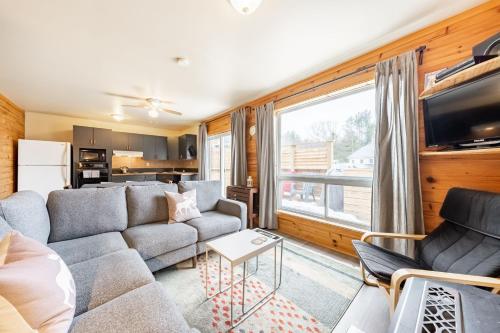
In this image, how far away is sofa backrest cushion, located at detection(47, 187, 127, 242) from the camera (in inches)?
66.0

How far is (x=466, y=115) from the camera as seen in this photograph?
1419mm

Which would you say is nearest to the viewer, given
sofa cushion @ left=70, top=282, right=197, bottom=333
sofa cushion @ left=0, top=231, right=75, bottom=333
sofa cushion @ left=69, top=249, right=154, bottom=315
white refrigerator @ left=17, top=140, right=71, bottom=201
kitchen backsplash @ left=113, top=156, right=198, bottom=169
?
sofa cushion @ left=0, top=231, right=75, bottom=333

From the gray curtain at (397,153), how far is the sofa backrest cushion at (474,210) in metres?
0.26

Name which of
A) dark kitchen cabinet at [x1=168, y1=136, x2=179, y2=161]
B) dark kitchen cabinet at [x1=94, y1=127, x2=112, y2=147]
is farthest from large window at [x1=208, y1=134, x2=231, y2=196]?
dark kitchen cabinet at [x1=94, y1=127, x2=112, y2=147]

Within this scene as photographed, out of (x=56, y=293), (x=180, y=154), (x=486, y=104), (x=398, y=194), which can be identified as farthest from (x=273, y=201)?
(x=180, y=154)

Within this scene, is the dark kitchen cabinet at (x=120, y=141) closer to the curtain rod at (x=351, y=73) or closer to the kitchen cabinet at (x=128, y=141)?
the kitchen cabinet at (x=128, y=141)

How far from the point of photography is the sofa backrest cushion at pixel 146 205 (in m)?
2.09

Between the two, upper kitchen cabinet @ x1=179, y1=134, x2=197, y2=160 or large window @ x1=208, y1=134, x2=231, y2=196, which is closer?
large window @ x1=208, y1=134, x2=231, y2=196

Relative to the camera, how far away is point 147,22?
5.46ft

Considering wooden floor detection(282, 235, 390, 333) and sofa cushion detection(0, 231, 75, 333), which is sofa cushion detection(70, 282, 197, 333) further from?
wooden floor detection(282, 235, 390, 333)

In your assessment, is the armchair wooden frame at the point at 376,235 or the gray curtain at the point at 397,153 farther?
the gray curtain at the point at 397,153

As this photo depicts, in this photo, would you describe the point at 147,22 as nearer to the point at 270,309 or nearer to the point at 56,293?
the point at 56,293

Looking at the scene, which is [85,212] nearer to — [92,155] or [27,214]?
[27,214]

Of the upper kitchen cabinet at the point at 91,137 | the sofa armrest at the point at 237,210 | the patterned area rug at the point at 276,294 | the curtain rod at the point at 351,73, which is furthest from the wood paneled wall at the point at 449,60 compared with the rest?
the upper kitchen cabinet at the point at 91,137
